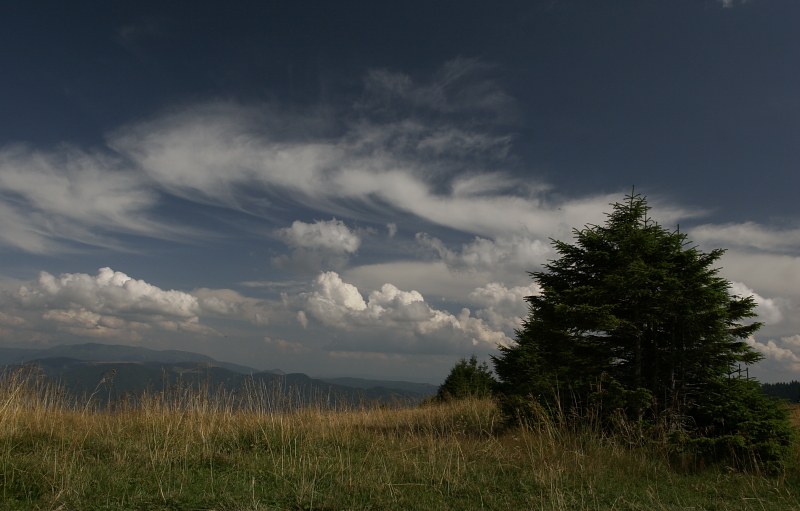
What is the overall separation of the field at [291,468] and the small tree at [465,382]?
12.1 meters

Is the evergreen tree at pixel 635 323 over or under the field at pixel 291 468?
over

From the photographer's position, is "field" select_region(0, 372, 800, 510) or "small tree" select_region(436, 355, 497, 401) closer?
"field" select_region(0, 372, 800, 510)

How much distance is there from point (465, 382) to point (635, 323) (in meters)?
13.5

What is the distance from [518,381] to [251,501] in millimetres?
10327

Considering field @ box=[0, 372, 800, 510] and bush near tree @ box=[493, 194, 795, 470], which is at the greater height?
bush near tree @ box=[493, 194, 795, 470]

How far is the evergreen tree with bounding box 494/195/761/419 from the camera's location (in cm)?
902

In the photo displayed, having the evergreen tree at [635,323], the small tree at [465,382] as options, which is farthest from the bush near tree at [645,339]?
the small tree at [465,382]

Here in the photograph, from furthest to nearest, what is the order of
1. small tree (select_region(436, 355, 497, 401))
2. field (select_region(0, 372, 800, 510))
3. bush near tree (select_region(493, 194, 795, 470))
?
small tree (select_region(436, 355, 497, 401)) < bush near tree (select_region(493, 194, 795, 470)) < field (select_region(0, 372, 800, 510))

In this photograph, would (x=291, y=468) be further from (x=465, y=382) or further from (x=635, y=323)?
(x=465, y=382)

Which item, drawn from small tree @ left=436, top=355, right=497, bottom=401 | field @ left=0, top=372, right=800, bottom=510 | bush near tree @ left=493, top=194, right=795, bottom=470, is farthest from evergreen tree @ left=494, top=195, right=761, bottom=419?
small tree @ left=436, top=355, right=497, bottom=401

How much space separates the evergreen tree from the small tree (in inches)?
419

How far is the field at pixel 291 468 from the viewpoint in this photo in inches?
194

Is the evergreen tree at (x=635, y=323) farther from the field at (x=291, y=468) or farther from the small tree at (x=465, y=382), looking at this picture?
the small tree at (x=465, y=382)

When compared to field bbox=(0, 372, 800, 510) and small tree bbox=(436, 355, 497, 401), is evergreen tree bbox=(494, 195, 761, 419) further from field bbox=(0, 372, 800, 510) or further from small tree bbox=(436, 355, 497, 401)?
small tree bbox=(436, 355, 497, 401)
